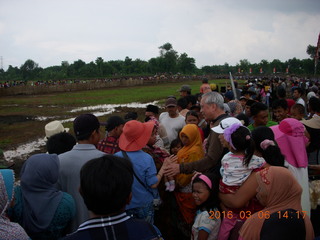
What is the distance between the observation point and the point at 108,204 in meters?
1.47

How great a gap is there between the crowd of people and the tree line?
61.7m

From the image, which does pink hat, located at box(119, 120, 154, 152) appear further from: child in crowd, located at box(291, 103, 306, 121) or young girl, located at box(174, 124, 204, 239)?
child in crowd, located at box(291, 103, 306, 121)

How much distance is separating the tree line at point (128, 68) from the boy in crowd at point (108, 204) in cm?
6355

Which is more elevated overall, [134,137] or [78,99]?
[134,137]

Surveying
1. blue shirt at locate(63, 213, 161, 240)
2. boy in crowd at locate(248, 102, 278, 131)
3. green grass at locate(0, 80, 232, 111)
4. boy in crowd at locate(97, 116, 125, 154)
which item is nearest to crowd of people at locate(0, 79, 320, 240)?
blue shirt at locate(63, 213, 161, 240)

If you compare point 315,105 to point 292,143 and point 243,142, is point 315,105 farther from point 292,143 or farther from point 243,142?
point 243,142

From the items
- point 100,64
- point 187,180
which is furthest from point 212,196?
point 100,64

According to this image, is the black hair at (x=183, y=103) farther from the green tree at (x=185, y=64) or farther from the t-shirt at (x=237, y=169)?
the green tree at (x=185, y=64)

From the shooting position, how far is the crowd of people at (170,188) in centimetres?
152

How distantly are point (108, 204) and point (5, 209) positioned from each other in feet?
3.30

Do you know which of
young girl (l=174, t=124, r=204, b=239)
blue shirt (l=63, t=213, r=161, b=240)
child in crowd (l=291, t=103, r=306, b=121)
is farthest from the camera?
child in crowd (l=291, t=103, r=306, b=121)

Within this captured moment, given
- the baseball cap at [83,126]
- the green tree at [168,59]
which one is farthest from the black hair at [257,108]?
the green tree at [168,59]

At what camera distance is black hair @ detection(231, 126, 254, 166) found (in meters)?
2.40

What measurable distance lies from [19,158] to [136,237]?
30.0ft
